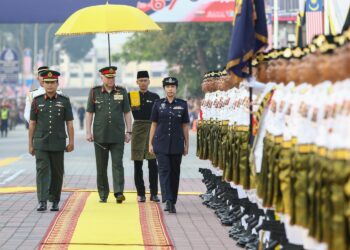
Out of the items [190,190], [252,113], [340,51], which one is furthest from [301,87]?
[190,190]

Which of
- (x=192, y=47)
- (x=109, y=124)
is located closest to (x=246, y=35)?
(x=109, y=124)

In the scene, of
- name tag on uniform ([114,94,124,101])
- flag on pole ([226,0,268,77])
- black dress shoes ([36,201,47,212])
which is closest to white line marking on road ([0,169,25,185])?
name tag on uniform ([114,94,124,101])

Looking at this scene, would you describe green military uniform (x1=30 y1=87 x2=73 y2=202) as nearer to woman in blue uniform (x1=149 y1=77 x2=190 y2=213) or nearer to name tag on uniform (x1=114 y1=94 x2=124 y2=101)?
name tag on uniform (x1=114 y1=94 x2=124 y2=101)

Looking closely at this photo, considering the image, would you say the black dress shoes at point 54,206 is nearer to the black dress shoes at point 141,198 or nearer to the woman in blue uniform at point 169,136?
the woman in blue uniform at point 169,136

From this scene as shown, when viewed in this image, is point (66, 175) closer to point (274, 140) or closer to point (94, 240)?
point (94, 240)

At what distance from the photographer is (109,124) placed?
17984mm

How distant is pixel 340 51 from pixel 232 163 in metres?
5.85

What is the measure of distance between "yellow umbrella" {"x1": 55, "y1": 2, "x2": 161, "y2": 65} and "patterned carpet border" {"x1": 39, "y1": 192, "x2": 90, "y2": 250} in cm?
250

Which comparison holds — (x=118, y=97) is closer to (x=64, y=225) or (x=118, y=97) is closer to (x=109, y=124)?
(x=109, y=124)

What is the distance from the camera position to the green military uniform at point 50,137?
16.9m

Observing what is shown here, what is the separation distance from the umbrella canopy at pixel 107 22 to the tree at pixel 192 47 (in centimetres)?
4472

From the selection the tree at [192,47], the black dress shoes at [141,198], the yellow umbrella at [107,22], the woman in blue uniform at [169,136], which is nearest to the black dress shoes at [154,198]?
the black dress shoes at [141,198]

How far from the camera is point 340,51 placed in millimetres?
7602

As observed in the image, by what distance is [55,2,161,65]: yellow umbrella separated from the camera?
Result: 1886cm
